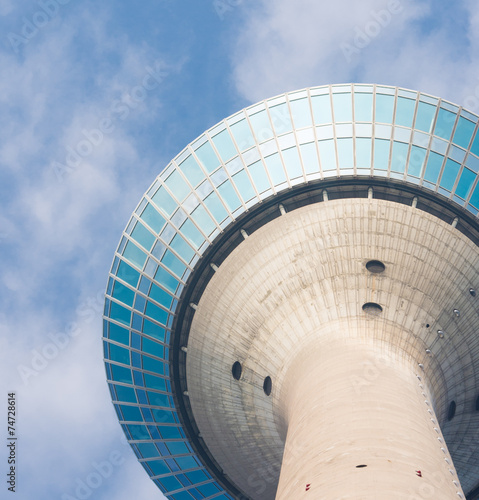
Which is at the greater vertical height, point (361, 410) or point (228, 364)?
point (228, 364)

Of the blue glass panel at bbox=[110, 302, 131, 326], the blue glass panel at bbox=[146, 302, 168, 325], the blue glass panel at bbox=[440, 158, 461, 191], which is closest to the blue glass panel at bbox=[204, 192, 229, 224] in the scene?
the blue glass panel at bbox=[146, 302, 168, 325]

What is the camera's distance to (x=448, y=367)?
1085 inches

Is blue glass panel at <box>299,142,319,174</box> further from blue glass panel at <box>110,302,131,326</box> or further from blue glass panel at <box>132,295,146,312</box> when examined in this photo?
blue glass panel at <box>110,302,131,326</box>

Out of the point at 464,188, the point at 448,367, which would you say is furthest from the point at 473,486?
the point at 464,188

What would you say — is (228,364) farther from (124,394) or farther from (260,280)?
(124,394)

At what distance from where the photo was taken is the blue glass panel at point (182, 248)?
1227 inches

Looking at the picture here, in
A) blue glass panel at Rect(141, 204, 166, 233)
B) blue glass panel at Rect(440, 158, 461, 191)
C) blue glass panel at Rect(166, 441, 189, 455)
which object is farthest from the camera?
blue glass panel at Rect(166, 441, 189, 455)

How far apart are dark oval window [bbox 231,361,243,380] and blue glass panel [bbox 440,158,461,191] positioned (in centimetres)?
1190

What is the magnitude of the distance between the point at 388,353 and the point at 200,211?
11.0m

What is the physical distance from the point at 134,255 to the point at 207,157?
6.03 m

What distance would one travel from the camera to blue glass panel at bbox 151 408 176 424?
110 ft

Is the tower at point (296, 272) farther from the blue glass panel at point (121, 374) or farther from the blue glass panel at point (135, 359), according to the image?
the blue glass panel at point (121, 374)

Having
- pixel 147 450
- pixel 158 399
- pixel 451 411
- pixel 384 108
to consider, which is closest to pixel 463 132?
pixel 384 108

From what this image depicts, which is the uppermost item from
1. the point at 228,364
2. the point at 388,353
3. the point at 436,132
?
the point at 436,132
